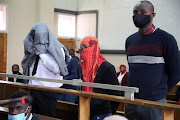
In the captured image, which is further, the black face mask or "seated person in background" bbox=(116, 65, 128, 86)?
"seated person in background" bbox=(116, 65, 128, 86)

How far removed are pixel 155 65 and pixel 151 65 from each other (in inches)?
1.3

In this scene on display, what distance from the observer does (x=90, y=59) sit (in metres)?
3.07

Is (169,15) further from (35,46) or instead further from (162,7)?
(35,46)

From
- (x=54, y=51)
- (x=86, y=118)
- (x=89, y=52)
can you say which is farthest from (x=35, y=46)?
(x=86, y=118)

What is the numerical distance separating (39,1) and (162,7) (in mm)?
3597

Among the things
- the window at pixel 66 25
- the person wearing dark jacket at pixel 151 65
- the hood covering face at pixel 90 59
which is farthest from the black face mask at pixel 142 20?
the window at pixel 66 25

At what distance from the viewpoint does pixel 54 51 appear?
3264mm

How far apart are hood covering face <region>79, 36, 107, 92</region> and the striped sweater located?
694 millimetres

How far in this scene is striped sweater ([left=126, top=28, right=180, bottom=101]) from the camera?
2.27 meters

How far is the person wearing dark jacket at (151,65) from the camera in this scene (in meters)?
2.27

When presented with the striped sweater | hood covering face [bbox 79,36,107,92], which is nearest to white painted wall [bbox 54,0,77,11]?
hood covering face [bbox 79,36,107,92]

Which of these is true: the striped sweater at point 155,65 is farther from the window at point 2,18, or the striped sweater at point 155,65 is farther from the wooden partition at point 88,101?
the window at point 2,18

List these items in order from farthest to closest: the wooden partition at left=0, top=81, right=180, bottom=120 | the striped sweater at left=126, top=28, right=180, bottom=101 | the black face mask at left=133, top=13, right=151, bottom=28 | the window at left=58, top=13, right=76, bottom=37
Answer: the window at left=58, top=13, right=76, bottom=37 → the black face mask at left=133, top=13, right=151, bottom=28 → the striped sweater at left=126, top=28, right=180, bottom=101 → the wooden partition at left=0, top=81, right=180, bottom=120

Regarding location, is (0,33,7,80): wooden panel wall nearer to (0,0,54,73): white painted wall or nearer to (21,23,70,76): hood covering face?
(0,0,54,73): white painted wall
